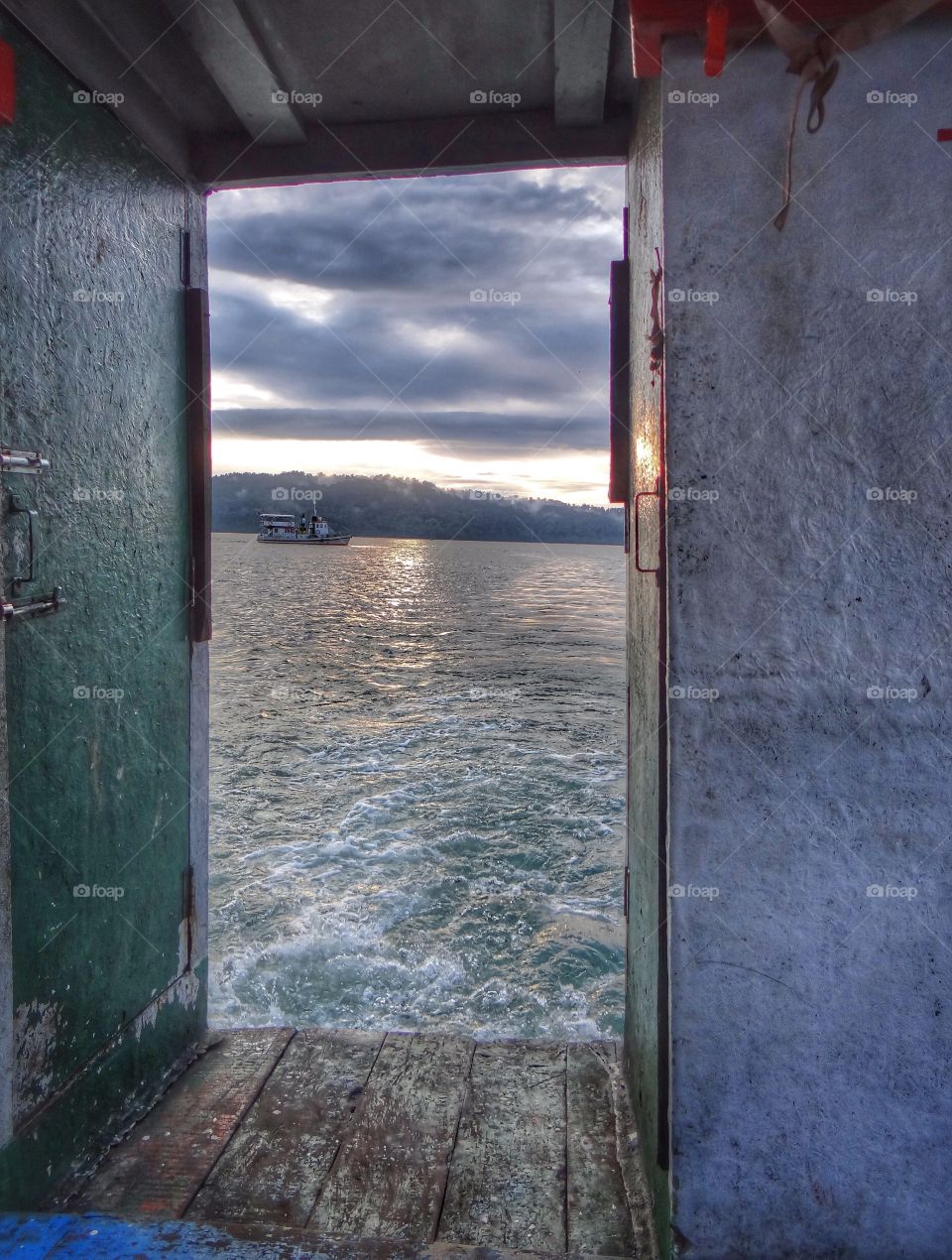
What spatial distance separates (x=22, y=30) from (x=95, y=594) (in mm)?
1705

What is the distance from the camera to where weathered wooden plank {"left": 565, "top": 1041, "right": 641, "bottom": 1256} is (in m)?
2.37

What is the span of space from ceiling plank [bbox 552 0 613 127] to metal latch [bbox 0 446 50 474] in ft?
7.03

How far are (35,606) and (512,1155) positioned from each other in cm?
248

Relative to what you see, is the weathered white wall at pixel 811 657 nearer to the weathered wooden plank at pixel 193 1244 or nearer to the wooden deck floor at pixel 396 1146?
the weathered wooden plank at pixel 193 1244

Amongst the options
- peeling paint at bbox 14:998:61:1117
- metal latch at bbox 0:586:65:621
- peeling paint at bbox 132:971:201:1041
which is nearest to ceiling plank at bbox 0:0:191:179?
metal latch at bbox 0:586:65:621

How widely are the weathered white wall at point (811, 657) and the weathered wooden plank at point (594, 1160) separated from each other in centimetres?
61

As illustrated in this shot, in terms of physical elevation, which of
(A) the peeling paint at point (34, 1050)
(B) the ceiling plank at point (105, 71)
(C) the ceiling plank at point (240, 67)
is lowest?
(A) the peeling paint at point (34, 1050)

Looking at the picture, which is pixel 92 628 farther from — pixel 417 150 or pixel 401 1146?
pixel 417 150

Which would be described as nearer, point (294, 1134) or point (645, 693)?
point (645, 693)

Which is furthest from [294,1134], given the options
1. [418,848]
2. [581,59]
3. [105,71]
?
[418,848]

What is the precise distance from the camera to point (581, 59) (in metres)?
2.61

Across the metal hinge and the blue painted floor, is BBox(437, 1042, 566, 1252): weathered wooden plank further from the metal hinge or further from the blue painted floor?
the metal hinge

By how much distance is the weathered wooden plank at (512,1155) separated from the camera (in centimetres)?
240

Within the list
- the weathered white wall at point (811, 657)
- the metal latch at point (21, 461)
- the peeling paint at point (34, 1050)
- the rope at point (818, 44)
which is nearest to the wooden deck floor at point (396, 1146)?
the peeling paint at point (34, 1050)
